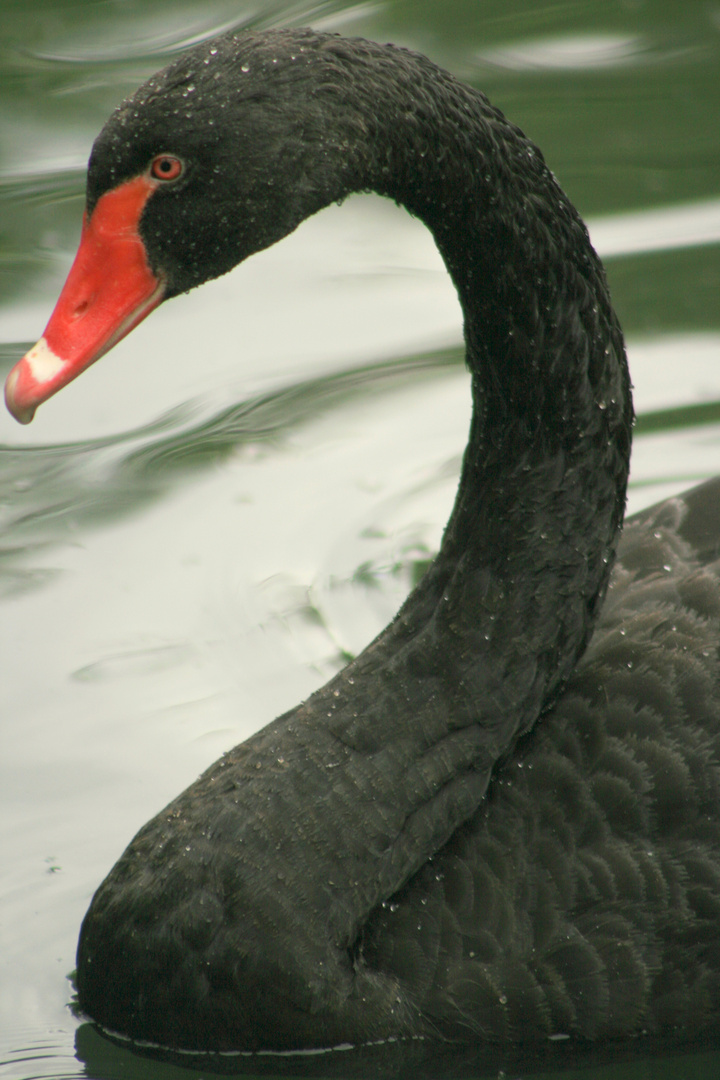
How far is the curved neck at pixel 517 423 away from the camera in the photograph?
8.44 ft

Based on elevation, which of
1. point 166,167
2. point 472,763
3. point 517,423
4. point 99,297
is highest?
point 166,167

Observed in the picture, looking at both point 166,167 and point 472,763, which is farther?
point 472,763

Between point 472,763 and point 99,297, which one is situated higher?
point 99,297

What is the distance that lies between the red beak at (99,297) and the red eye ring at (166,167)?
0.05 ft

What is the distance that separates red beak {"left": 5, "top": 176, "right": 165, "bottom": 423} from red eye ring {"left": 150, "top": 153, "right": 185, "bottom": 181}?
0.6 inches

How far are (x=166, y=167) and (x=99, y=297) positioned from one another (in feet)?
0.72

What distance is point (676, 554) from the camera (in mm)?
3287

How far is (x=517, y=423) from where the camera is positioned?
2.83 metres

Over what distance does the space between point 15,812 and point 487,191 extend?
1.65 metres

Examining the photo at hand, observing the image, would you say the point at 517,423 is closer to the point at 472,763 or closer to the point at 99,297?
the point at 472,763

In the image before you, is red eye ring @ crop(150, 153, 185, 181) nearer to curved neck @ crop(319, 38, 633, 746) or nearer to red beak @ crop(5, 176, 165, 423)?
red beak @ crop(5, 176, 165, 423)

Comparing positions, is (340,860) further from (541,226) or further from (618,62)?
(618,62)

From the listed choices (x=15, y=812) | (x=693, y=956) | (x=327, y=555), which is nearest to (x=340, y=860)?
(x=693, y=956)

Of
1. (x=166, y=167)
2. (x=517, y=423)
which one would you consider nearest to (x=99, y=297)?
(x=166, y=167)
